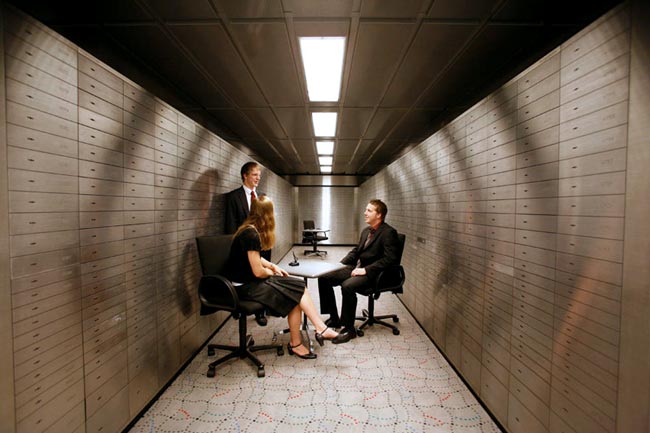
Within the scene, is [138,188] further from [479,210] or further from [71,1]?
[479,210]

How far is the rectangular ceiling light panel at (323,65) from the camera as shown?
228 centimetres

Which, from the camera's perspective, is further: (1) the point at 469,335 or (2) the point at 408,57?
(2) the point at 408,57

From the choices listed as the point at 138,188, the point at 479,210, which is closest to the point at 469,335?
the point at 479,210

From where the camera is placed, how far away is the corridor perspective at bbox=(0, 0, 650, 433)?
1.07m

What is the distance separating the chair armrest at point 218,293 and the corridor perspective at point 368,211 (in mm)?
81

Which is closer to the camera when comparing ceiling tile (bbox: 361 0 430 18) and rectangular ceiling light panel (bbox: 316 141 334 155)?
ceiling tile (bbox: 361 0 430 18)

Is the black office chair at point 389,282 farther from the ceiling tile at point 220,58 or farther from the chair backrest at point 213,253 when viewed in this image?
the ceiling tile at point 220,58

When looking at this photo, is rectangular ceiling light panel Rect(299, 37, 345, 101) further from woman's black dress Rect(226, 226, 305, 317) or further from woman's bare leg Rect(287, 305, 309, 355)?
woman's bare leg Rect(287, 305, 309, 355)

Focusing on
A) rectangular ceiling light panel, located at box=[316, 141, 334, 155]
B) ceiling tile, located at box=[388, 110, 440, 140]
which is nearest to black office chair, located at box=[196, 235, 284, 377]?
ceiling tile, located at box=[388, 110, 440, 140]

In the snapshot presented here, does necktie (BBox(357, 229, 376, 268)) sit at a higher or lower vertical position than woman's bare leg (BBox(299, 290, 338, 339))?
higher

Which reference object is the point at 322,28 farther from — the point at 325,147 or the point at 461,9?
the point at 325,147

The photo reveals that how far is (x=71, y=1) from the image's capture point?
75.3 inches

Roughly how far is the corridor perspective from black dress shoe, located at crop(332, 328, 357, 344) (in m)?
0.08

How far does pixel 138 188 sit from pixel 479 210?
99.5 inches
